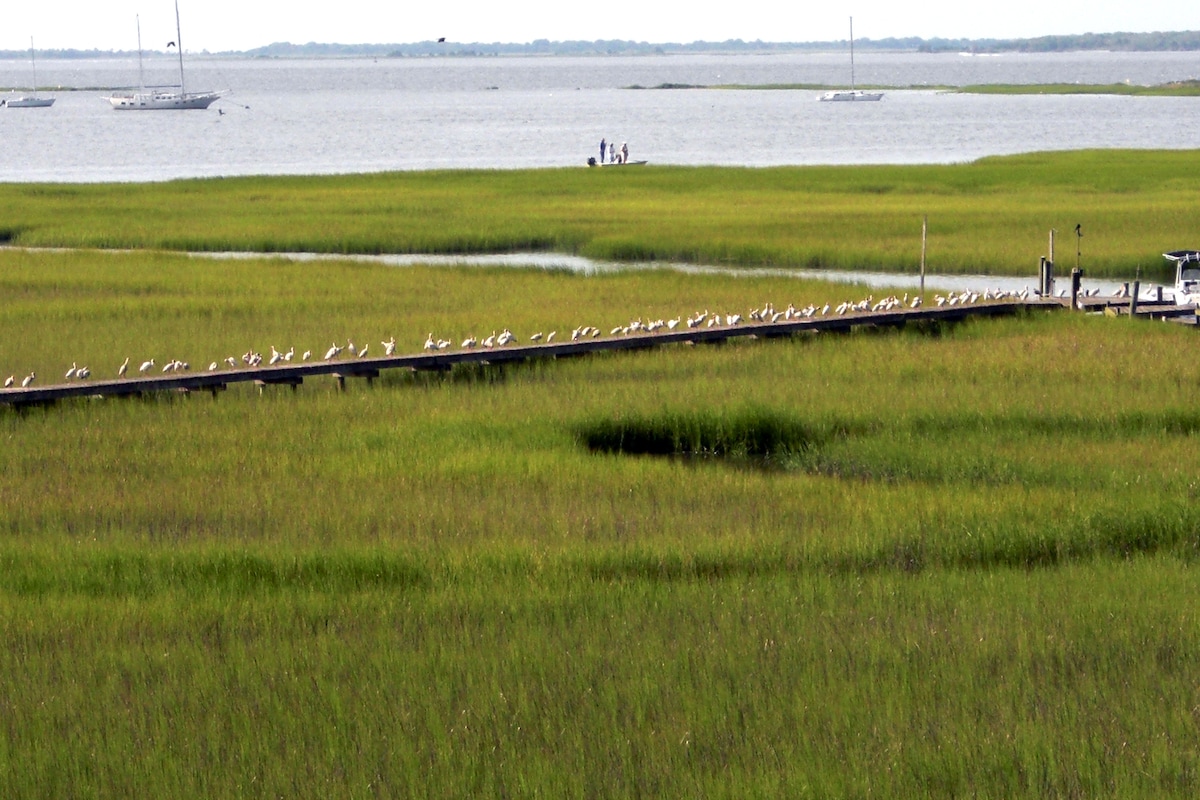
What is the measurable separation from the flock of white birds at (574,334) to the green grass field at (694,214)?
9113 millimetres

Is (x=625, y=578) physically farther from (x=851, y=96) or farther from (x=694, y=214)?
(x=851, y=96)

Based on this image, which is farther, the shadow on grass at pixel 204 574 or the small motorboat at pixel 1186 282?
the small motorboat at pixel 1186 282

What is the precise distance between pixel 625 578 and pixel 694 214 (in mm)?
33945

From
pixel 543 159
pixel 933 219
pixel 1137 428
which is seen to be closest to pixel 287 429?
pixel 1137 428

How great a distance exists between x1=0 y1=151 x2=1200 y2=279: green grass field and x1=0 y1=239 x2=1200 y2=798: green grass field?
14012 millimetres

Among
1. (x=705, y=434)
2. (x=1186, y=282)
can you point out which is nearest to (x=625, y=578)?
(x=705, y=434)

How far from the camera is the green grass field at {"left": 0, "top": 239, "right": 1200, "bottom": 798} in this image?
9.05m

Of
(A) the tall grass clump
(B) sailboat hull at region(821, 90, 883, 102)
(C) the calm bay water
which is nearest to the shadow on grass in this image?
(A) the tall grass clump

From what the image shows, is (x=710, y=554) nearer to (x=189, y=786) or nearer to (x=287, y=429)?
(x=189, y=786)

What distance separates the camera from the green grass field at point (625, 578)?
9.05 metres

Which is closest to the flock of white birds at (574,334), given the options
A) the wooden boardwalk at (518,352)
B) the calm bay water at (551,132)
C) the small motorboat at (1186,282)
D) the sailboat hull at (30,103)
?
the wooden boardwalk at (518,352)

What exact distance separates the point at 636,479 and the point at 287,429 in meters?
4.48

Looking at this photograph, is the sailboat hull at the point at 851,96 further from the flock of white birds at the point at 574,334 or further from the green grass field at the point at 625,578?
the green grass field at the point at 625,578

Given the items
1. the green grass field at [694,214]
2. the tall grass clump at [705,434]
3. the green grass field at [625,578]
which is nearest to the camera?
the green grass field at [625,578]
